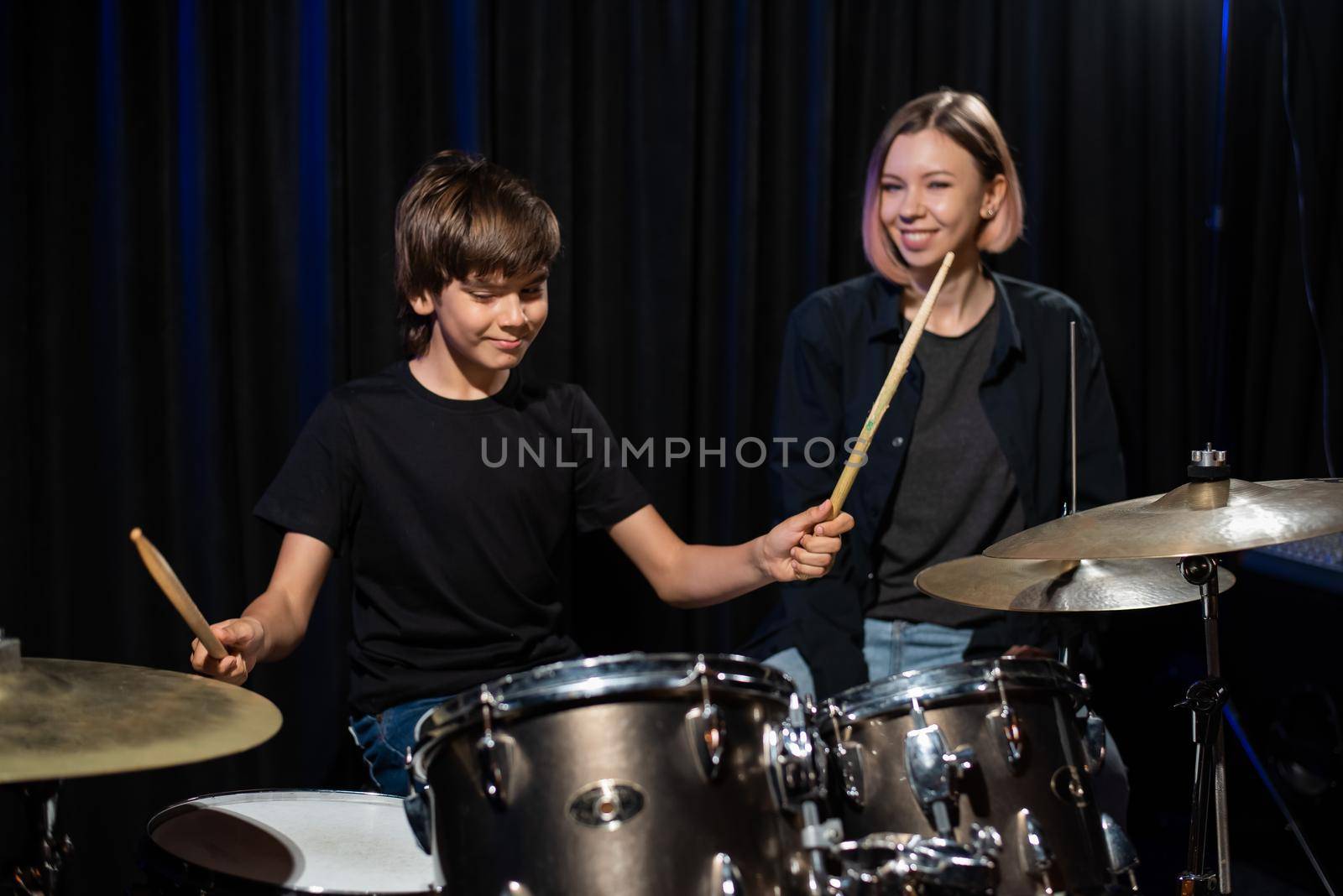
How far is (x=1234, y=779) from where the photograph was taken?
2.65 metres

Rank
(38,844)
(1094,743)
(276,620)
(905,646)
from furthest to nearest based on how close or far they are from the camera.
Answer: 1. (905,646)
2. (276,620)
3. (1094,743)
4. (38,844)

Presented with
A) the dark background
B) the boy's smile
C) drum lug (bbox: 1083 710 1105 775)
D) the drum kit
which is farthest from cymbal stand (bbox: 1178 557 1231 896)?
the boy's smile

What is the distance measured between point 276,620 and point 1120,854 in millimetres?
1133

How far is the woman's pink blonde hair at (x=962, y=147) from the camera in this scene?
220 cm

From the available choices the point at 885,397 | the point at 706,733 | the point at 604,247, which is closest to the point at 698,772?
the point at 706,733

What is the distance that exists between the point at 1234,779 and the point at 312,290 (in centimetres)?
210

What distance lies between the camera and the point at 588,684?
125 centimetres

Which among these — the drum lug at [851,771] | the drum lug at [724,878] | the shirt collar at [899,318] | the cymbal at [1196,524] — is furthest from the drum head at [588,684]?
the shirt collar at [899,318]

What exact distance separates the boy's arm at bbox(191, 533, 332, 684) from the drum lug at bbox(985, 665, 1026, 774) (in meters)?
0.90

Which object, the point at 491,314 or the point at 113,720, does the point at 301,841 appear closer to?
the point at 113,720

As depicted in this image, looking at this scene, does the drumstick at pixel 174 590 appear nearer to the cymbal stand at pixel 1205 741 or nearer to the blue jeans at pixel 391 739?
the blue jeans at pixel 391 739

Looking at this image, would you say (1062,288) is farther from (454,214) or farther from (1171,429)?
(454,214)

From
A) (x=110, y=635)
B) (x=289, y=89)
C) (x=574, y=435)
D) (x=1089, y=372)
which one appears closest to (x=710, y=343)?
(x=574, y=435)

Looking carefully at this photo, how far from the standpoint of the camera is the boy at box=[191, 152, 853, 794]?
1.86 meters
